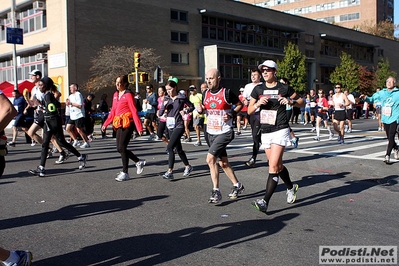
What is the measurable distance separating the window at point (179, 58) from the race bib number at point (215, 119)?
29.5 metres

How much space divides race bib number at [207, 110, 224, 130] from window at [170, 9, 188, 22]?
3033cm

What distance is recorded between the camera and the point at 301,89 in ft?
137

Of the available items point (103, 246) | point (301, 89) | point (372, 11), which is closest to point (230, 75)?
point (301, 89)

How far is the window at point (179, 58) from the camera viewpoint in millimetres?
35719

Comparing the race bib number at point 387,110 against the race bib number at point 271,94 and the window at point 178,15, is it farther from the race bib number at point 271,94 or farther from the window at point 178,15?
the window at point 178,15

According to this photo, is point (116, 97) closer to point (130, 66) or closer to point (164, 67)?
point (130, 66)

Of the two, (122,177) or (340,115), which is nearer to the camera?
(122,177)

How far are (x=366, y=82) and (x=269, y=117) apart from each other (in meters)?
51.5

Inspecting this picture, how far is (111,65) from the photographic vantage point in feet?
93.8

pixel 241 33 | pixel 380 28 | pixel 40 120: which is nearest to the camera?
pixel 40 120

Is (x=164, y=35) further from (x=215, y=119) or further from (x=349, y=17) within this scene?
(x=349, y=17)

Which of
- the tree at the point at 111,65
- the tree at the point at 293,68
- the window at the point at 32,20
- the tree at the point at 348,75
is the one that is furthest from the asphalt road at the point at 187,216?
the tree at the point at 348,75

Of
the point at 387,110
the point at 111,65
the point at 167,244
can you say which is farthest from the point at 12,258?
the point at 111,65

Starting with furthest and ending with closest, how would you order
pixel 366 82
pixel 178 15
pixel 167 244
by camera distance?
pixel 366 82 → pixel 178 15 → pixel 167 244
